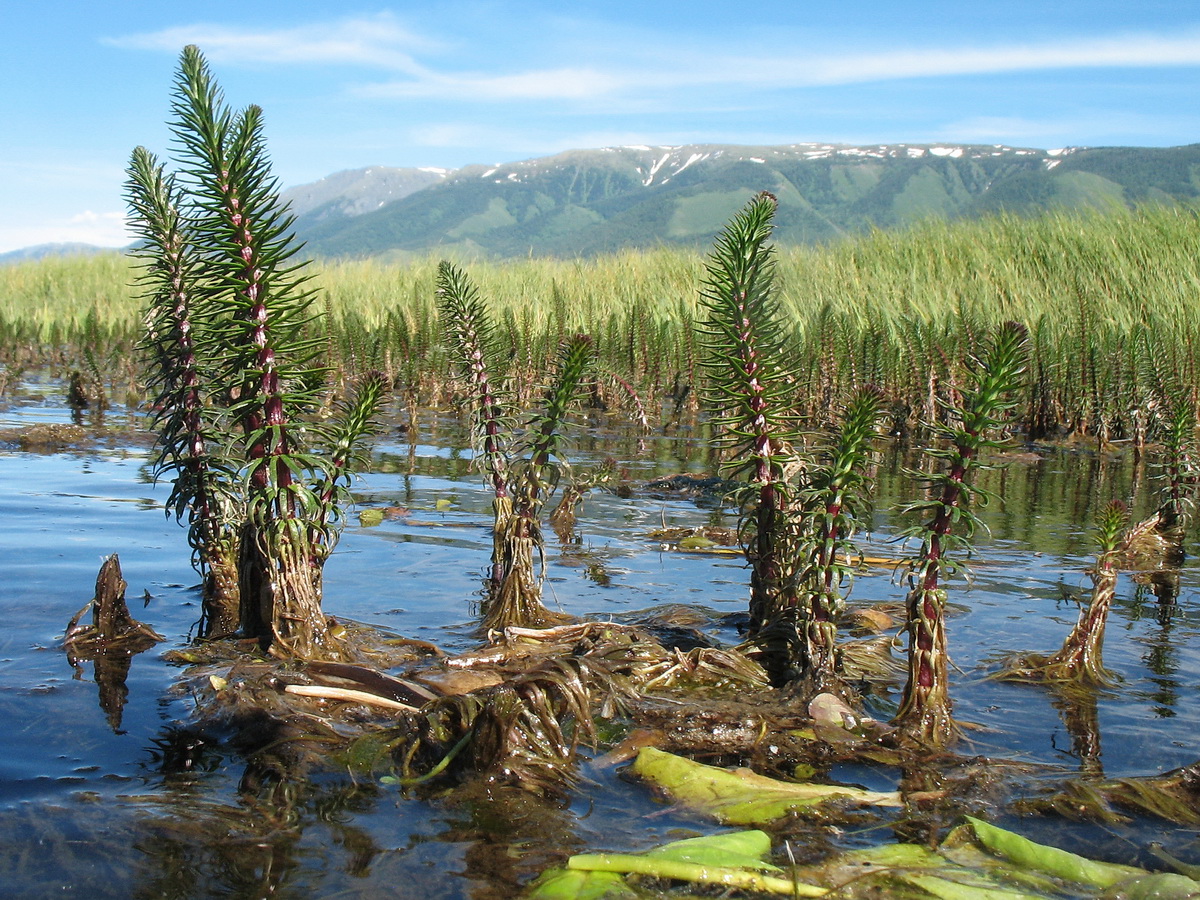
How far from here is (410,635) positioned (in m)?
3.86

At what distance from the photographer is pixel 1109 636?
408 centimetres

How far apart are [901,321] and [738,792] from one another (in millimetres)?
Result: 12002

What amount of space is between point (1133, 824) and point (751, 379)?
1.73 meters

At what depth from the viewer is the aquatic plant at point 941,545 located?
2852 mm

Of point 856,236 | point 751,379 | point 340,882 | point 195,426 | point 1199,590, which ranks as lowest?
point 340,882

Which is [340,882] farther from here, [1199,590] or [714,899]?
[1199,590]

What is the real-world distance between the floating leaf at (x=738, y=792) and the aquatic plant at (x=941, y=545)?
0.40 metres

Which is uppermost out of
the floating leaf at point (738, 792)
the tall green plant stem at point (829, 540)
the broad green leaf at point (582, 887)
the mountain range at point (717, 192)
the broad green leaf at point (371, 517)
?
the mountain range at point (717, 192)

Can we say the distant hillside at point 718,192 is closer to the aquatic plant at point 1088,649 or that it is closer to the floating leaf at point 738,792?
the aquatic plant at point 1088,649

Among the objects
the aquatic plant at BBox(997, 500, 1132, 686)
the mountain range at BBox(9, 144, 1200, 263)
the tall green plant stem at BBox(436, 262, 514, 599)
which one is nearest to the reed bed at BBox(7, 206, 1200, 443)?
the tall green plant stem at BBox(436, 262, 514, 599)

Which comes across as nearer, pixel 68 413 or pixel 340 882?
pixel 340 882

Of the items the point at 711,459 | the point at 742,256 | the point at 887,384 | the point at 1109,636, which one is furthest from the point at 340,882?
the point at 887,384

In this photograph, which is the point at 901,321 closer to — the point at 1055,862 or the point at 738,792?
the point at 738,792

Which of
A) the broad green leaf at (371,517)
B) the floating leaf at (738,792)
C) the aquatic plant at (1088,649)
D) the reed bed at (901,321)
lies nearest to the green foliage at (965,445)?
the floating leaf at (738,792)
